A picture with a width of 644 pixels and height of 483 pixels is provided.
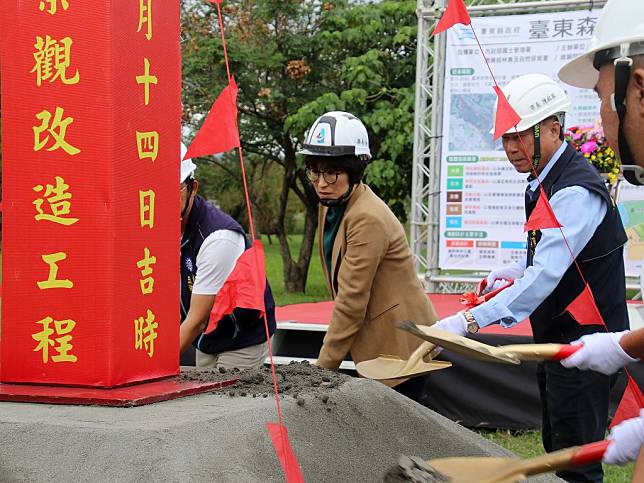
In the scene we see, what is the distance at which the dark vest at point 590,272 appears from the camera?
311 centimetres

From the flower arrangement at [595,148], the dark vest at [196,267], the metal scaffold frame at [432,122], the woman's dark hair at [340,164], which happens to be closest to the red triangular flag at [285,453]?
the dark vest at [196,267]

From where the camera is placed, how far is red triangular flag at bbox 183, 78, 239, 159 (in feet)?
9.28

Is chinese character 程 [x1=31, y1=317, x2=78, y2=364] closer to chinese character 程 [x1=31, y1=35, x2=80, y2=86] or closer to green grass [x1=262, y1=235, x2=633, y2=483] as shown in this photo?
chinese character 程 [x1=31, y1=35, x2=80, y2=86]

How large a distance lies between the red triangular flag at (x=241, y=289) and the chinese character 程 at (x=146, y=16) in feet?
Result: 2.92


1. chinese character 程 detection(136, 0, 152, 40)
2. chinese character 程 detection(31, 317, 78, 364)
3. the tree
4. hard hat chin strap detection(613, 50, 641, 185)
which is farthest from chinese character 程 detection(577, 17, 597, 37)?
chinese character 程 detection(31, 317, 78, 364)

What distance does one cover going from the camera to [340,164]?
329cm

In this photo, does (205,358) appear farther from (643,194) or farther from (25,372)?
(643,194)

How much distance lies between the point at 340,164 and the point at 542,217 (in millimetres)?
758

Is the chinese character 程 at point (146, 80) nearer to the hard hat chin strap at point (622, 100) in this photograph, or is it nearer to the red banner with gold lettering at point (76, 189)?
the red banner with gold lettering at point (76, 189)

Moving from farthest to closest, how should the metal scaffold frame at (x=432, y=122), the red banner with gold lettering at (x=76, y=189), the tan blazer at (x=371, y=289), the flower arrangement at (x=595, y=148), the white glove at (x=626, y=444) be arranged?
the metal scaffold frame at (x=432, y=122), the flower arrangement at (x=595, y=148), the tan blazer at (x=371, y=289), the red banner with gold lettering at (x=76, y=189), the white glove at (x=626, y=444)

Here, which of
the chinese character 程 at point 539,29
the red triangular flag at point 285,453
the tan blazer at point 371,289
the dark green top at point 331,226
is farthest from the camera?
A: the chinese character 程 at point 539,29

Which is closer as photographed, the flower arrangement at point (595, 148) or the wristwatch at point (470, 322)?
the wristwatch at point (470, 322)

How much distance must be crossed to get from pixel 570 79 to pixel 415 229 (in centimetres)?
611

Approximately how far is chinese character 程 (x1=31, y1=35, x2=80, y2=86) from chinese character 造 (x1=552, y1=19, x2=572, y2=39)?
6.05m
